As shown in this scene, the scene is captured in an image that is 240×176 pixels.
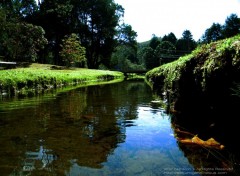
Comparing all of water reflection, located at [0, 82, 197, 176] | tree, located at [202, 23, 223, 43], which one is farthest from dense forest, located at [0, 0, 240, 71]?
water reflection, located at [0, 82, 197, 176]

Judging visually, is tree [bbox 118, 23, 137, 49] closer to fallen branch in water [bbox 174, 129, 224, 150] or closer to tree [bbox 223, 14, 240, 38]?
tree [bbox 223, 14, 240, 38]

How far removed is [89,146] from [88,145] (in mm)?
60

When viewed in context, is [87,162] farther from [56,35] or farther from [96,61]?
[96,61]

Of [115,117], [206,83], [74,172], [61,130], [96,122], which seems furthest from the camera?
[115,117]

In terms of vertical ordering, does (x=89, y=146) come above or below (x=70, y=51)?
below

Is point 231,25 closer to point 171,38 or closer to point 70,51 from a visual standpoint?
point 171,38

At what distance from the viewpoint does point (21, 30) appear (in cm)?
3606

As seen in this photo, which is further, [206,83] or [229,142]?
[206,83]

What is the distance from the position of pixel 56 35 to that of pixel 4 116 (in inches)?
1855

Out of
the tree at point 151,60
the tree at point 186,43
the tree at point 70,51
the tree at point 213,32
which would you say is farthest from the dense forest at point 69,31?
the tree at point 186,43

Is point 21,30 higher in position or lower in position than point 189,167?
higher

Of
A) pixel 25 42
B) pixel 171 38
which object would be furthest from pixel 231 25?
pixel 25 42

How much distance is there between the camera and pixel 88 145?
188 inches

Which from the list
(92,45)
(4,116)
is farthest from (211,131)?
(92,45)
